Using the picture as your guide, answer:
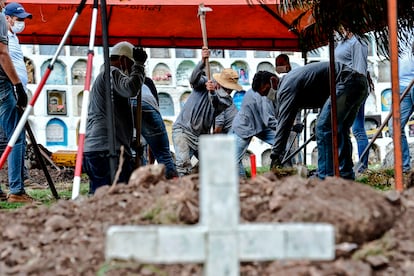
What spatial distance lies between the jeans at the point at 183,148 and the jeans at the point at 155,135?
824 millimetres

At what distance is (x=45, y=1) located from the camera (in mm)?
6918

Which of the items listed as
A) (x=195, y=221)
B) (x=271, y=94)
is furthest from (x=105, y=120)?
(x=271, y=94)

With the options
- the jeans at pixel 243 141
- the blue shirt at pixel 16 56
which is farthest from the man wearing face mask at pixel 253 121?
the blue shirt at pixel 16 56

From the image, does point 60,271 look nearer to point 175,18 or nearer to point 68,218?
point 68,218

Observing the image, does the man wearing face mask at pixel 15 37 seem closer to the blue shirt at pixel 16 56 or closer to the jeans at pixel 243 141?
the blue shirt at pixel 16 56

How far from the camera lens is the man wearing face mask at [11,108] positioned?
17.1 ft

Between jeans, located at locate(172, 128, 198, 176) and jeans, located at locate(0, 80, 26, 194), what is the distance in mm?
2624

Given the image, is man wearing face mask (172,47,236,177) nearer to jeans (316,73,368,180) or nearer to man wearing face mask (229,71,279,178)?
man wearing face mask (229,71,279,178)

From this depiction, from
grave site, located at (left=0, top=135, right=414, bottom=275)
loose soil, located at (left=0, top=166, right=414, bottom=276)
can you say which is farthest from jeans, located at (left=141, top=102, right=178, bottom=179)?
loose soil, located at (left=0, top=166, right=414, bottom=276)

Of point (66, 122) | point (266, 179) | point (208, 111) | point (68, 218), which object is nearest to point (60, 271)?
point (68, 218)

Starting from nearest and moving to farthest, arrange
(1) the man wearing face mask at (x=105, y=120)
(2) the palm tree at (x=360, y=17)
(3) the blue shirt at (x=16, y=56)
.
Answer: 1. (2) the palm tree at (x=360, y=17)
2. (1) the man wearing face mask at (x=105, y=120)
3. (3) the blue shirt at (x=16, y=56)

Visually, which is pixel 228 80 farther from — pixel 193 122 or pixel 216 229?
pixel 216 229

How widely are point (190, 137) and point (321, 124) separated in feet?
7.67

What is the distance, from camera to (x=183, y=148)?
312 inches
